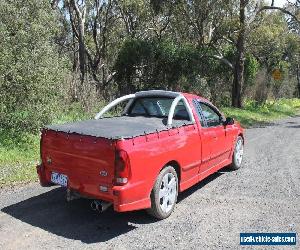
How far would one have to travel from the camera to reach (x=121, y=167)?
17.0 feet

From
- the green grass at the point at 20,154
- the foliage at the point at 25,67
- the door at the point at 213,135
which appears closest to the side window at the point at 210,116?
the door at the point at 213,135

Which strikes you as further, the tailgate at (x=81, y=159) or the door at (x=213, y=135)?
the door at (x=213, y=135)

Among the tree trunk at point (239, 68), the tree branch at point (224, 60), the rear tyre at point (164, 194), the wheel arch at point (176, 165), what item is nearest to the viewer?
the rear tyre at point (164, 194)

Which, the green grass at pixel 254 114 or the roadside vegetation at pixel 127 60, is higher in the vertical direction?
the roadside vegetation at pixel 127 60

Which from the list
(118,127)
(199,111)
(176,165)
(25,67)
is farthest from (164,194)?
(25,67)

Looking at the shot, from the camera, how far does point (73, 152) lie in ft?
18.4

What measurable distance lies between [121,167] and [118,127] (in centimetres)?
103

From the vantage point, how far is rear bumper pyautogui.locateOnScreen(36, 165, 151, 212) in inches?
205

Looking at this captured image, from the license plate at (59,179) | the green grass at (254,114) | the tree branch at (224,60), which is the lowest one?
the green grass at (254,114)

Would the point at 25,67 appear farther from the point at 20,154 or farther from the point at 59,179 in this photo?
the point at 59,179

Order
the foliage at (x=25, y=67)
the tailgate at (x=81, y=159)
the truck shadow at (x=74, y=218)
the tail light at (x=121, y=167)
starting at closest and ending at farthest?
the tail light at (x=121, y=167) < the tailgate at (x=81, y=159) < the truck shadow at (x=74, y=218) < the foliage at (x=25, y=67)

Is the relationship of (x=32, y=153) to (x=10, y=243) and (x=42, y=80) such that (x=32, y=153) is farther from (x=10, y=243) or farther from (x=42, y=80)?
(x=10, y=243)

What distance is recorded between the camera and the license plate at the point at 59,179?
5.77 meters

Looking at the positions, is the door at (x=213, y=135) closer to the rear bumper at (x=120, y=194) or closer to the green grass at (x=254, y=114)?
the rear bumper at (x=120, y=194)
